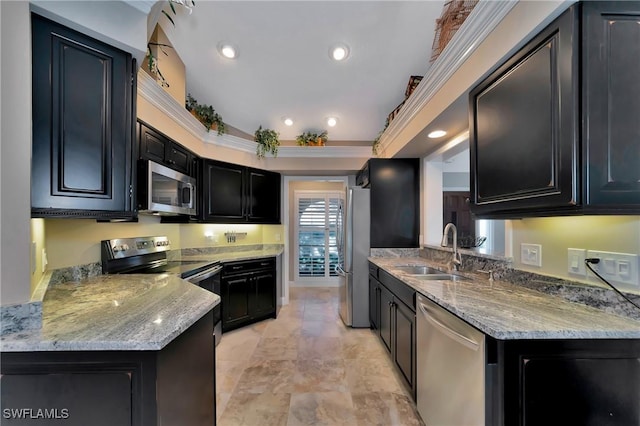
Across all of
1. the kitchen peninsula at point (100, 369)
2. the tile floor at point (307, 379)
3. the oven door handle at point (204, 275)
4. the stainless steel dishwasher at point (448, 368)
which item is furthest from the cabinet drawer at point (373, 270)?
the kitchen peninsula at point (100, 369)

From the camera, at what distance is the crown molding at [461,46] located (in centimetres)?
136

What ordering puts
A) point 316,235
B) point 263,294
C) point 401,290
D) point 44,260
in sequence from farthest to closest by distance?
point 316,235
point 263,294
point 401,290
point 44,260

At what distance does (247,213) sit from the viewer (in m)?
3.79

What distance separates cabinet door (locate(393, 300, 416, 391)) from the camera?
1944 mm

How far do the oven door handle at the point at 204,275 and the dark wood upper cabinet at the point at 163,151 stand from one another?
1092mm

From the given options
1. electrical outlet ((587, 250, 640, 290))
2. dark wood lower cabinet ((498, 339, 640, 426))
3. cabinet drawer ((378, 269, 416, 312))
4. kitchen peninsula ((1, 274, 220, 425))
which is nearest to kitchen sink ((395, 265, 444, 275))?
cabinet drawer ((378, 269, 416, 312))

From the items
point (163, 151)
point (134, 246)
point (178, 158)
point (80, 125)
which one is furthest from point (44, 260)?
point (178, 158)

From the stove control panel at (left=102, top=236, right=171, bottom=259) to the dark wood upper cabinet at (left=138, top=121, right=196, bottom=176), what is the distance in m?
0.74

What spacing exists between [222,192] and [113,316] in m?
2.52

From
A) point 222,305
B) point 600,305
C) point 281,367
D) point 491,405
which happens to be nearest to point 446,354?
point 491,405

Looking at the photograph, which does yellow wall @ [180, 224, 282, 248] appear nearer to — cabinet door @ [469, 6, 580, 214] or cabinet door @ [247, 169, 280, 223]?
cabinet door @ [247, 169, 280, 223]

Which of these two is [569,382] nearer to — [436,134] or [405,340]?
[405,340]

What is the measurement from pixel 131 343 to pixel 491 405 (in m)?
1.41

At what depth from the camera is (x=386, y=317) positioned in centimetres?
265
